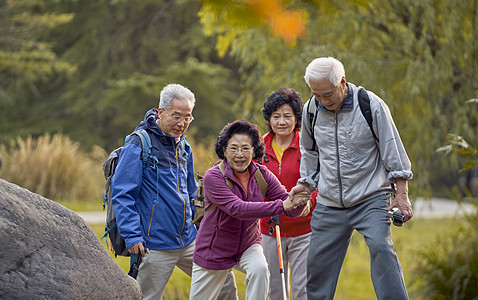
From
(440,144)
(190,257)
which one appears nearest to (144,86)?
(440,144)

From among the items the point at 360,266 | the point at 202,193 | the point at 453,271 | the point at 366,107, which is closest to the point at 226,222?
the point at 202,193

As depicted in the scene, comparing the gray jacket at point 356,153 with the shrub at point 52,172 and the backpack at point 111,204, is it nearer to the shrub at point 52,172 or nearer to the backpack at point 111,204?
the backpack at point 111,204

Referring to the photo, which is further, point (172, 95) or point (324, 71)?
point (172, 95)

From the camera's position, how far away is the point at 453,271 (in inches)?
293

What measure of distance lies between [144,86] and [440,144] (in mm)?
14513

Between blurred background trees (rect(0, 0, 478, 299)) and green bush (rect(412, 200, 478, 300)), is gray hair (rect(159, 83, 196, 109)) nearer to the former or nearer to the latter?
blurred background trees (rect(0, 0, 478, 299))

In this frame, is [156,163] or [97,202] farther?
[97,202]

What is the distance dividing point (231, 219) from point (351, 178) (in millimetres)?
711

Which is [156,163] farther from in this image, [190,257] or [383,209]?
[383,209]

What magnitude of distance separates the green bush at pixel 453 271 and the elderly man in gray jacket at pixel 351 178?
3.67m

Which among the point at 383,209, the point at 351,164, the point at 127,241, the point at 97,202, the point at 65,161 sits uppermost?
the point at 351,164

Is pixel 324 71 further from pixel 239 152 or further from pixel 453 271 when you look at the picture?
pixel 453 271

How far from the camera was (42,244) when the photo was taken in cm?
356

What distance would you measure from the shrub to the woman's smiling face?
11.2 m
